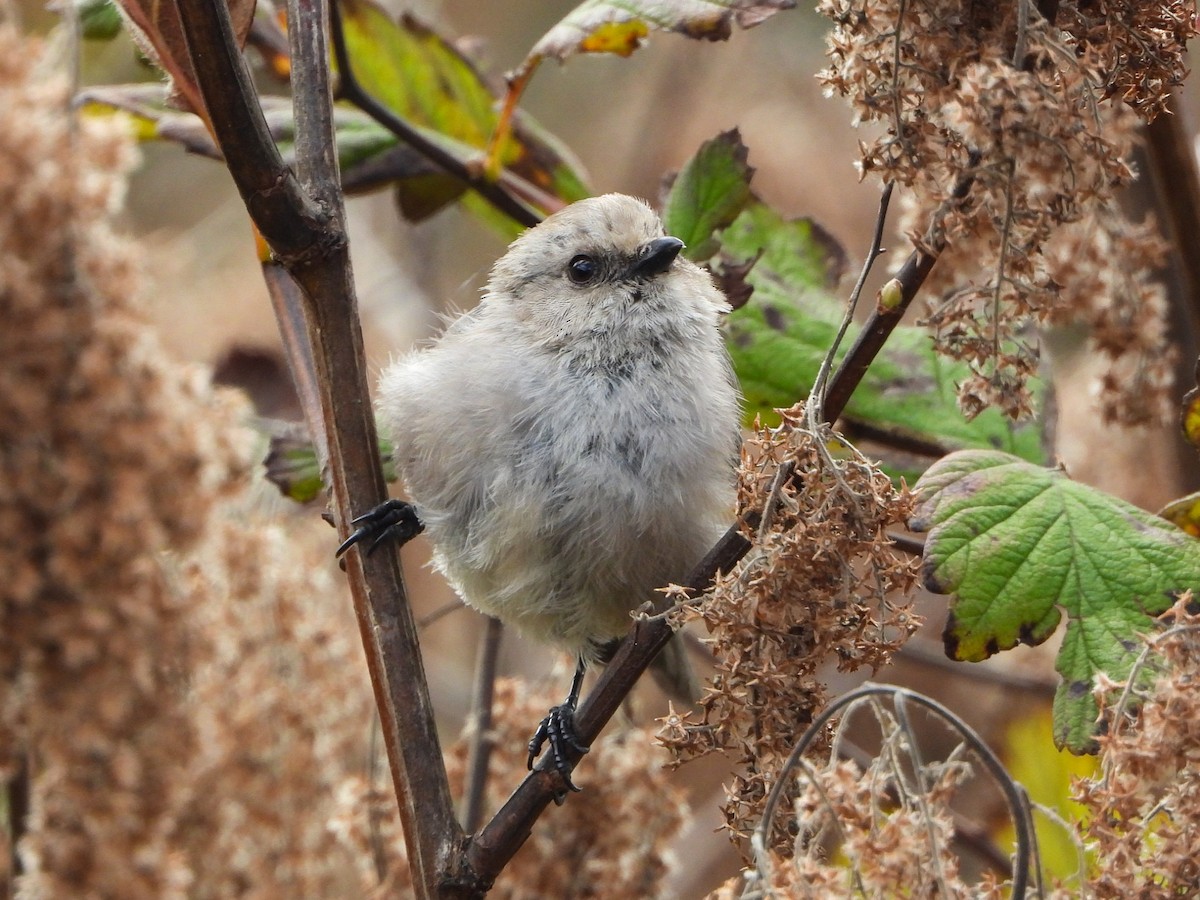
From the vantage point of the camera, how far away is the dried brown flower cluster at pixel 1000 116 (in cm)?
141

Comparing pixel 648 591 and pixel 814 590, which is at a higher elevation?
pixel 814 590

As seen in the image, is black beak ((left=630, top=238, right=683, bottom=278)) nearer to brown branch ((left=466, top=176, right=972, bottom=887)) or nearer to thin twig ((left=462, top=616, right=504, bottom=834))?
thin twig ((left=462, top=616, right=504, bottom=834))

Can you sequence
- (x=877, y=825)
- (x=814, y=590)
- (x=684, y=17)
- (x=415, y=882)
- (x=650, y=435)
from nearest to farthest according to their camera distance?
(x=877, y=825) < (x=814, y=590) < (x=415, y=882) < (x=684, y=17) < (x=650, y=435)

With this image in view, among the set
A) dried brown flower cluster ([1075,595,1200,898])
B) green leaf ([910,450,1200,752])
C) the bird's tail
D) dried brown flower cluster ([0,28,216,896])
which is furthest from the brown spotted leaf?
the bird's tail

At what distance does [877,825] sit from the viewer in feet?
4.30

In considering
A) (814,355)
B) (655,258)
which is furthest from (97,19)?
(814,355)

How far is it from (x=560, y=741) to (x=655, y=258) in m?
0.95

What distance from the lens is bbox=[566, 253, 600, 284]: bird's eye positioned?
8.83ft

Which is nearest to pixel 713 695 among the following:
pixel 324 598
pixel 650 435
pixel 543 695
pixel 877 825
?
pixel 877 825

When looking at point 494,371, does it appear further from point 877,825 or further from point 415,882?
point 877,825

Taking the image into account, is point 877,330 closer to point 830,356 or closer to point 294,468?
point 830,356

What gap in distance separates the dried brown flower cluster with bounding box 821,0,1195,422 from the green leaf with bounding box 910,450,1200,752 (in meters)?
0.19

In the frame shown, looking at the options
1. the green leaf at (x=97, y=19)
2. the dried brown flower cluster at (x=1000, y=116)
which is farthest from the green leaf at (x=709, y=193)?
the green leaf at (x=97, y=19)

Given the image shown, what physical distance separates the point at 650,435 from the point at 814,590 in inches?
37.0
